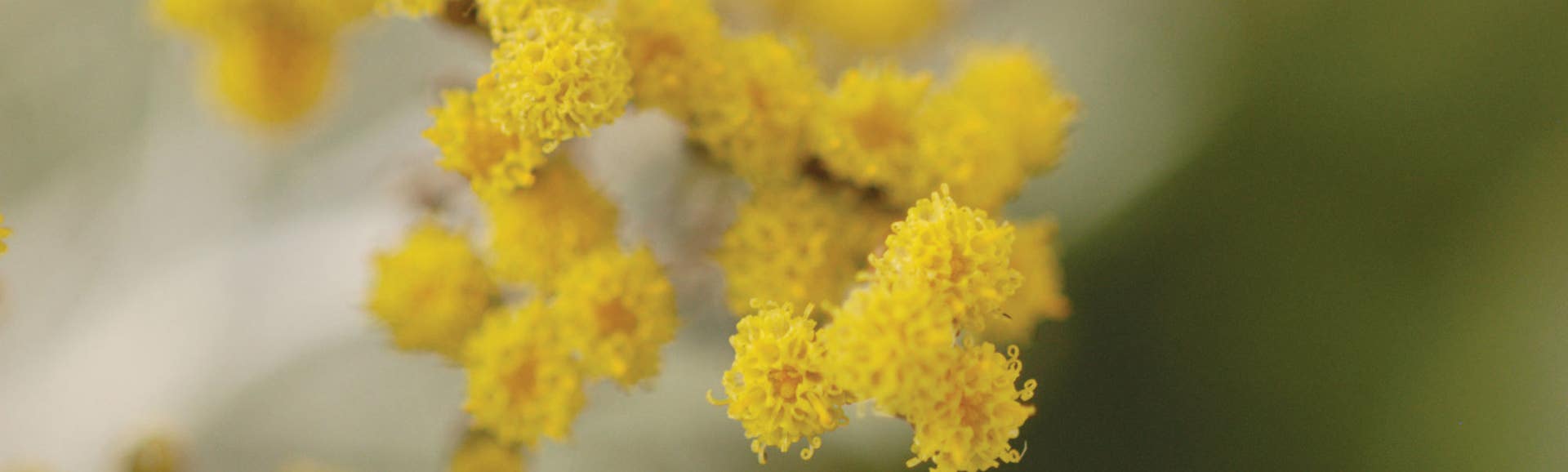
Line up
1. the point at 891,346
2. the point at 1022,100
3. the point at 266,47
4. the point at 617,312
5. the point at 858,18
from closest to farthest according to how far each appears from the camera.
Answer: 1. the point at 891,346
2. the point at 617,312
3. the point at 1022,100
4. the point at 266,47
5. the point at 858,18

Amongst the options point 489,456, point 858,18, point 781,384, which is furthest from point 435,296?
point 858,18

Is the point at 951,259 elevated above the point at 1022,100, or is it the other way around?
the point at 1022,100

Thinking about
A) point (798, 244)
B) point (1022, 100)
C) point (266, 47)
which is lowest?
point (798, 244)

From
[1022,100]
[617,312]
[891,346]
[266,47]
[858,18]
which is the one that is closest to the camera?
[891,346]

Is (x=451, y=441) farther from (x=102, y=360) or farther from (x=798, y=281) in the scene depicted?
(x=102, y=360)

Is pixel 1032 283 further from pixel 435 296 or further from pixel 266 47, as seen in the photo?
pixel 266 47

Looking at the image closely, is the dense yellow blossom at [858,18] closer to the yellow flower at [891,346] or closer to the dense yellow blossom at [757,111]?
the dense yellow blossom at [757,111]

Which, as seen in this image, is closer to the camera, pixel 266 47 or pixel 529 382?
pixel 529 382

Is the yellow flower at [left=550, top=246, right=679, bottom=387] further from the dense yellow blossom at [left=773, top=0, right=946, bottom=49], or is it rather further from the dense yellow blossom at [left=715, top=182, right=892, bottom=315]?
the dense yellow blossom at [left=773, top=0, right=946, bottom=49]
